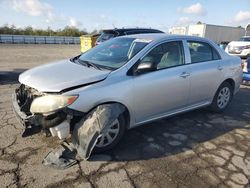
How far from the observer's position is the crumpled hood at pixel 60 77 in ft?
10.6

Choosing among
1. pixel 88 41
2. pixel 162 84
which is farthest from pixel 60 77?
pixel 88 41

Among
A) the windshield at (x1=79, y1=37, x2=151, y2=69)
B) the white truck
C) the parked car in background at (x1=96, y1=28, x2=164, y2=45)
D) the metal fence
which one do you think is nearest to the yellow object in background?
the parked car in background at (x1=96, y1=28, x2=164, y2=45)

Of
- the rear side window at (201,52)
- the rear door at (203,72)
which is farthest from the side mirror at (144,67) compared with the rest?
the rear side window at (201,52)

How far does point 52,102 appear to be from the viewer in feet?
10.2

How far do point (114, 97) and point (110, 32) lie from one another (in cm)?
809

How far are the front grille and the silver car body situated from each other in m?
0.11

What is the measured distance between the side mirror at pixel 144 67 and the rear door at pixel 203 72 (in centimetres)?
101

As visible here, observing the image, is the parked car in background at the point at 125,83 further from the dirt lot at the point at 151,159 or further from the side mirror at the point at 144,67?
the dirt lot at the point at 151,159

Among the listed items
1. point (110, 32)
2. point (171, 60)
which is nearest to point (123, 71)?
point (171, 60)

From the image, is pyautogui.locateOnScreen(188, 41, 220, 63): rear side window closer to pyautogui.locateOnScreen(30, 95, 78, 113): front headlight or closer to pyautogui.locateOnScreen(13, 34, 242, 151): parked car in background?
pyautogui.locateOnScreen(13, 34, 242, 151): parked car in background

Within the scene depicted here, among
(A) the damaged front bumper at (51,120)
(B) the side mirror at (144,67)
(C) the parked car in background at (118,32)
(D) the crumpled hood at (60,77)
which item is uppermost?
(C) the parked car in background at (118,32)

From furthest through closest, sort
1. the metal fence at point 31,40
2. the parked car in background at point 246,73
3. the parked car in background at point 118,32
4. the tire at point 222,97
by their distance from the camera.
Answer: the metal fence at point 31,40 → the parked car in background at point 118,32 → the parked car in background at point 246,73 → the tire at point 222,97

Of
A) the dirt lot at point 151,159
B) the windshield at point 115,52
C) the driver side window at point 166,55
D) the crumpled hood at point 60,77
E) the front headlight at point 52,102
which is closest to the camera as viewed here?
the dirt lot at point 151,159

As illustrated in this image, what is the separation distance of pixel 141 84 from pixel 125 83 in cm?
29
